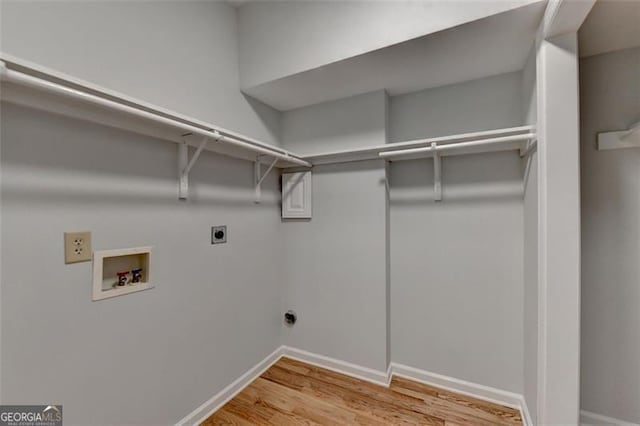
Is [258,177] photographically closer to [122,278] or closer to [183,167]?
[183,167]

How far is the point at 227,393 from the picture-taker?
1.78 metres

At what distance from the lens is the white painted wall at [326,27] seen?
4.32ft

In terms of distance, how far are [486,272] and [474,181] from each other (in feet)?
1.99

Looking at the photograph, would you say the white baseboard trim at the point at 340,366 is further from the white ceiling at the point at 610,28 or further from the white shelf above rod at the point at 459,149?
the white ceiling at the point at 610,28

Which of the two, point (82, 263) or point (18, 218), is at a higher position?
point (18, 218)

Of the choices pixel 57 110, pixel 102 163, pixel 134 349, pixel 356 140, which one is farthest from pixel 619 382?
pixel 57 110

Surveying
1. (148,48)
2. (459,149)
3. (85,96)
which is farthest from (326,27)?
(85,96)

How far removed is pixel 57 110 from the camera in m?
1.02

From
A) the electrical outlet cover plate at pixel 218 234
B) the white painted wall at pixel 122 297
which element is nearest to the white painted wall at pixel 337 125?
the white painted wall at pixel 122 297

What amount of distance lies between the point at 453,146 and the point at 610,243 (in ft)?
3.33

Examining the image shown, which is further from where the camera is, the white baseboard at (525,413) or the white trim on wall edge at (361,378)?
the white trim on wall edge at (361,378)

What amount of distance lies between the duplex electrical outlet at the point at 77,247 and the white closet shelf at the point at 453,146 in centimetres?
139

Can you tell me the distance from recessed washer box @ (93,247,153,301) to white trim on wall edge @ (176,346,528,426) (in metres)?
0.85

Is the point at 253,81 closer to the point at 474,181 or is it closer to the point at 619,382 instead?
the point at 474,181
